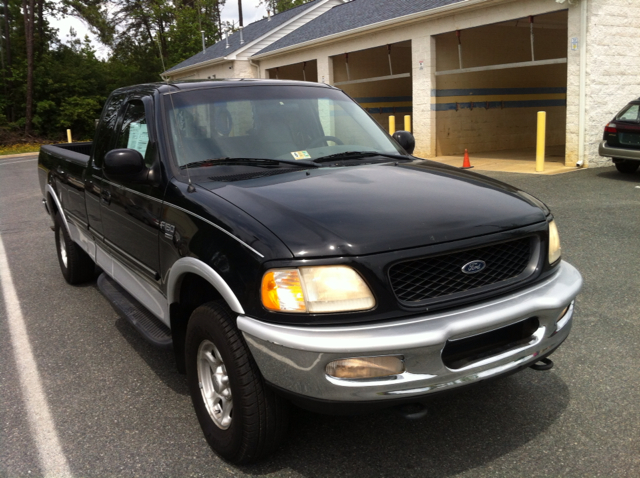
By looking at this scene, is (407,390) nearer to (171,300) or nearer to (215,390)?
A: (215,390)

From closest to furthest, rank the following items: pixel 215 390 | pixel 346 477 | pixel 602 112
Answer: pixel 346 477, pixel 215 390, pixel 602 112

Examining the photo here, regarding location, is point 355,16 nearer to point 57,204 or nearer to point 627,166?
point 627,166

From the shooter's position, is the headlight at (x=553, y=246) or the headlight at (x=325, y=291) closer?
the headlight at (x=325, y=291)

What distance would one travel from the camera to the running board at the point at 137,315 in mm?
3576

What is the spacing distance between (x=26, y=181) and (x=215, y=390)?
16274 millimetres

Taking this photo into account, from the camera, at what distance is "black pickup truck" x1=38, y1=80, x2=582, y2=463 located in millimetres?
2502

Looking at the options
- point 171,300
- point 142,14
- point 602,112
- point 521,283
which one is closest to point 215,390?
point 171,300

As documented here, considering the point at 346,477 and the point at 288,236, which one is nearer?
the point at 288,236

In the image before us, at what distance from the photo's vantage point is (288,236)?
259 centimetres

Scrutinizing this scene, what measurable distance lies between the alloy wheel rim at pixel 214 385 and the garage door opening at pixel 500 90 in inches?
600

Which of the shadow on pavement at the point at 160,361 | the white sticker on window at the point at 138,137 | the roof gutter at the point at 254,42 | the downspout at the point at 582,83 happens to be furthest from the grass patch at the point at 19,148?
the white sticker on window at the point at 138,137

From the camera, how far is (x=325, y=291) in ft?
8.25

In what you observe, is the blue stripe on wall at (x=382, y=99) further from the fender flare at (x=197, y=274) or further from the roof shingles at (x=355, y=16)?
the fender flare at (x=197, y=274)

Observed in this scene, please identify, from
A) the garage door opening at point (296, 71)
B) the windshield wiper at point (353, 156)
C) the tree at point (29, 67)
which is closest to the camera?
the windshield wiper at point (353, 156)
